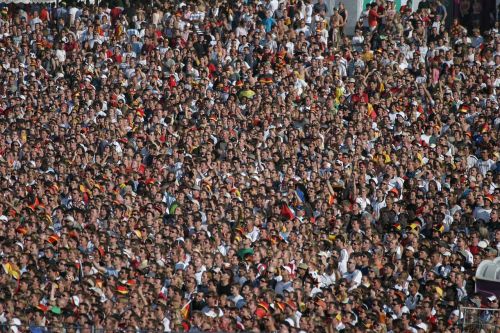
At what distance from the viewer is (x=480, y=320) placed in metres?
18.2

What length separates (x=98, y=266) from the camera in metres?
21.4

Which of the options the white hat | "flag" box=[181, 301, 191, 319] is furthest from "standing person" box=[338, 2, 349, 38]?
"flag" box=[181, 301, 191, 319]

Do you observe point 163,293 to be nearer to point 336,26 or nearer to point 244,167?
point 244,167

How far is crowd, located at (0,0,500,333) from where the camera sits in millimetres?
19703

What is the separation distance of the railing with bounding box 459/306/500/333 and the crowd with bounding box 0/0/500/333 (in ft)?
0.16

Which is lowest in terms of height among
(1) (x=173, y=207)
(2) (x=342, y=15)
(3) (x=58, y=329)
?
(1) (x=173, y=207)

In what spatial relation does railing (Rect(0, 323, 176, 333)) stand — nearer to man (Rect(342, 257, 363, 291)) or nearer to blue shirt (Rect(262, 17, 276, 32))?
man (Rect(342, 257, 363, 291))

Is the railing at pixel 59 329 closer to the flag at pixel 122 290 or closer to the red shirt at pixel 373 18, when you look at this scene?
the flag at pixel 122 290

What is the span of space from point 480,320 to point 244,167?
23.8 feet

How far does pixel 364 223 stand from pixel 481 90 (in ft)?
19.1

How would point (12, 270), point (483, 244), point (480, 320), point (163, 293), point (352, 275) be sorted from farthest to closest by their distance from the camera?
point (12, 270)
point (483, 244)
point (352, 275)
point (163, 293)
point (480, 320)

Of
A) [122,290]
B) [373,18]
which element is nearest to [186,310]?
[122,290]

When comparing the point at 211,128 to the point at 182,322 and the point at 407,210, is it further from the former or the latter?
the point at 182,322

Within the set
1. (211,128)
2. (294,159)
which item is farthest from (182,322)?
(211,128)
